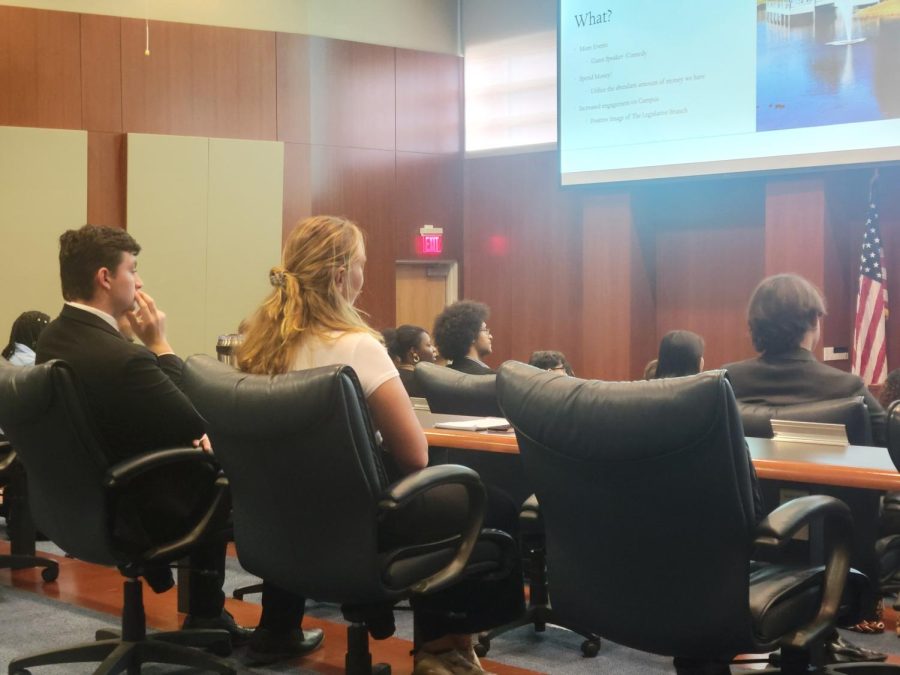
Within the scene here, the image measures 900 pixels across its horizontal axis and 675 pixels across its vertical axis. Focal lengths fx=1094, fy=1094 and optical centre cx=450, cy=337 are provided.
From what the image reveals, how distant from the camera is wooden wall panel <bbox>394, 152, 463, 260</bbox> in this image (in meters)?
10.0

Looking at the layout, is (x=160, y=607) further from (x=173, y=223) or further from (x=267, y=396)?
(x=173, y=223)

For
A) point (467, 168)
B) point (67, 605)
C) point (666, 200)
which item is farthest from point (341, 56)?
point (67, 605)

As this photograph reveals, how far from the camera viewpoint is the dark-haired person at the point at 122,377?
9.30 ft

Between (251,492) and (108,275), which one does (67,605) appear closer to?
(108,275)

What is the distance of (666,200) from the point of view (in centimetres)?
898

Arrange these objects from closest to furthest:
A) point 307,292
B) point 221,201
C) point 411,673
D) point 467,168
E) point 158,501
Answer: point 307,292 < point 158,501 < point 411,673 < point 221,201 < point 467,168

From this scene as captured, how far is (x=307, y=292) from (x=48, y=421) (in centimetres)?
75

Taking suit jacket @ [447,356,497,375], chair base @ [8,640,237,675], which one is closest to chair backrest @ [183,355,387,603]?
chair base @ [8,640,237,675]

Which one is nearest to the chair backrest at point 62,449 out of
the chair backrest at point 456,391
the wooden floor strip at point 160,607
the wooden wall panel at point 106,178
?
the wooden floor strip at point 160,607

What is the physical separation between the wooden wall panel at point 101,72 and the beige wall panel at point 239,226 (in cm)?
82

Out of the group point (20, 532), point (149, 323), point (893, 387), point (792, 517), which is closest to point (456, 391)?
point (149, 323)

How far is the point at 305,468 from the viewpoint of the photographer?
2303 mm

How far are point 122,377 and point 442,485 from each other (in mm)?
933

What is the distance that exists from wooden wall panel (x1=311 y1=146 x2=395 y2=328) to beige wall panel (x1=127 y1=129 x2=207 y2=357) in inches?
46.1
